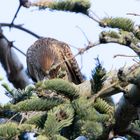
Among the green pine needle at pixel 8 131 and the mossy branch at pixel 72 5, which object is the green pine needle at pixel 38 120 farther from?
the mossy branch at pixel 72 5

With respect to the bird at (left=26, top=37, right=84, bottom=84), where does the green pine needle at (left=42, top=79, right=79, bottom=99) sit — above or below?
above

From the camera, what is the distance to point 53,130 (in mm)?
1969

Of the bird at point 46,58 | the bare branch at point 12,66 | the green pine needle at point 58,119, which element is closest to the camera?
the green pine needle at point 58,119

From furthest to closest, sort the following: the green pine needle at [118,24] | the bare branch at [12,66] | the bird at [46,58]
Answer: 1. the bird at [46,58]
2. the bare branch at [12,66]
3. the green pine needle at [118,24]

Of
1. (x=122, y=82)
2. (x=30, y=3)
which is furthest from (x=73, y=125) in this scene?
(x=30, y=3)

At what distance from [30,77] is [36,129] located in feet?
11.1

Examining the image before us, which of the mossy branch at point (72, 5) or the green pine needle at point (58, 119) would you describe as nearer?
the green pine needle at point (58, 119)

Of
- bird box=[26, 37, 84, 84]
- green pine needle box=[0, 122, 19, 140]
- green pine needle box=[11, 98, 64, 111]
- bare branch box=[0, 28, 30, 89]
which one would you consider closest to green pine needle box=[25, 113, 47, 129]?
green pine needle box=[11, 98, 64, 111]

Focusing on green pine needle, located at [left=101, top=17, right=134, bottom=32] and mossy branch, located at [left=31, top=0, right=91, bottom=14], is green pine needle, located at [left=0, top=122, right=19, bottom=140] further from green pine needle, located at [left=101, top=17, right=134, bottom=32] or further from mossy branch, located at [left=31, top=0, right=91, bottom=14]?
mossy branch, located at [left=31, top=0, right=91, bottom=14]

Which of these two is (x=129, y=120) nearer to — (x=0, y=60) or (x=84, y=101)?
(x=84, y=101)

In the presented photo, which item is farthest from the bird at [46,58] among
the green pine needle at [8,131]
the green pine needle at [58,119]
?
the green pine needle at [8,131]

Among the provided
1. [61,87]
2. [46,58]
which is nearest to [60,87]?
[61,87]

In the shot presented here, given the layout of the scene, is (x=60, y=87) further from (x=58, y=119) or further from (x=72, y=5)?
(x=72, y=5)

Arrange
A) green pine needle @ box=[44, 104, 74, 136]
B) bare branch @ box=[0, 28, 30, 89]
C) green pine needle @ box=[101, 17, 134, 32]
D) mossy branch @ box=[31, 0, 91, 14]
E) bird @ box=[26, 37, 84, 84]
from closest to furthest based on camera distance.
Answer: green pine needle @ box=[44, 104, 74, 136] < green pine needle @ box=[101, 17, 134, 32] < mossy branch @ box=[31, 0, 91, 14] < bare branch @ box=[0, 28, 30, 89] < bird @ box=[26, 37, 84, 84]
